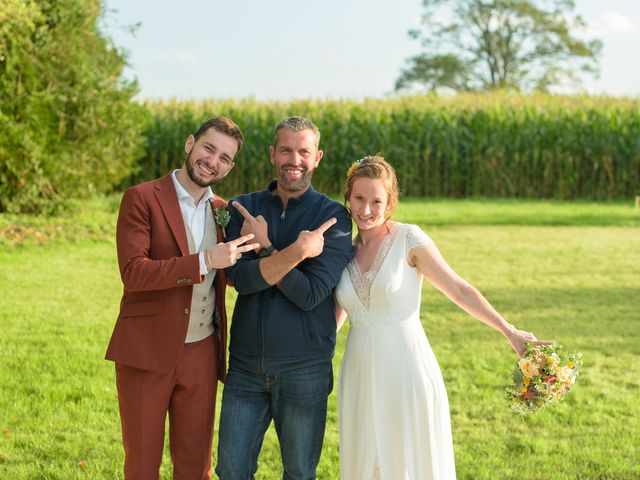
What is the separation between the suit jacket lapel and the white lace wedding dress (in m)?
0.71

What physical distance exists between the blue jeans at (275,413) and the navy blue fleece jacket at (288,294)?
0.21ft

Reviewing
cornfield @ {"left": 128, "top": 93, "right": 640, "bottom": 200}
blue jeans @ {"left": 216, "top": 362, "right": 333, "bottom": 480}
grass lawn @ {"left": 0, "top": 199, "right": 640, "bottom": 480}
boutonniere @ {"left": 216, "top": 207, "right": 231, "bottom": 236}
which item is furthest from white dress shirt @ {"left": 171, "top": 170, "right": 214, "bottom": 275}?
cornfield @ {"left": 128, "top": 93, "right": 640, "bottom": 200}

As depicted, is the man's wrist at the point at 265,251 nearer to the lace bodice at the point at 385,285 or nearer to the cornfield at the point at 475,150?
the lace bodice at the point at 385,285

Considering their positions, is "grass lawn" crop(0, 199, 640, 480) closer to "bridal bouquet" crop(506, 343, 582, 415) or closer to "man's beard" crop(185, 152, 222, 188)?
"bridal bouquet" crop(506, 343, 582, 415)

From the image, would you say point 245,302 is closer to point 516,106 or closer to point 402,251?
point 402,251

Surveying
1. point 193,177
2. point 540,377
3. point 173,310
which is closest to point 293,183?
point 193,177

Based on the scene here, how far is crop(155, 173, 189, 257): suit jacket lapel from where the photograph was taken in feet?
11.8

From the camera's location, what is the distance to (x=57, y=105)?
1458 cm

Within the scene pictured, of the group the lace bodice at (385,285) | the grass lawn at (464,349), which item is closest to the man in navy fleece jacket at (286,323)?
the lace bodice at (385,285)


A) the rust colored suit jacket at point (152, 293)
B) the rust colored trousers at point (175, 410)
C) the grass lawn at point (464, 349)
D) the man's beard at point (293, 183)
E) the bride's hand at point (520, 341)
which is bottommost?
the grass lawn at point (464, 349)

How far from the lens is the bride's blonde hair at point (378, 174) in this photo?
143 inches

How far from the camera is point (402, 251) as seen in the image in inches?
144

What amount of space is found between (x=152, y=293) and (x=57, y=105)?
1190cm

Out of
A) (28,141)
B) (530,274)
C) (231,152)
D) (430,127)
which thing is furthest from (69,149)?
(231,152)
